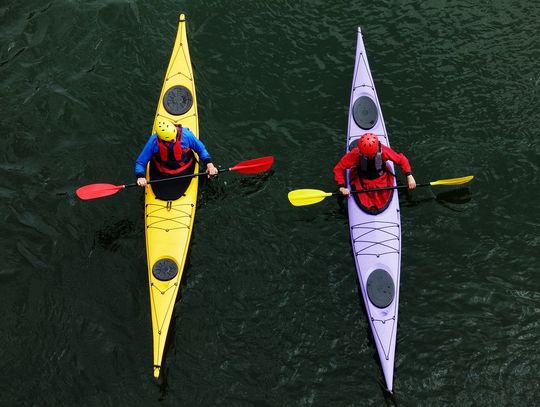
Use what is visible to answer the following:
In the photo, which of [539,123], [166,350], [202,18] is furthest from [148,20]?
[539,123]

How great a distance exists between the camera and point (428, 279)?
8867 millimetres

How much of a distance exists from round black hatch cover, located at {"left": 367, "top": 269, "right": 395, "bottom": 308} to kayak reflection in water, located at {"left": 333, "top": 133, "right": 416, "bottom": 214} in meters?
1.11

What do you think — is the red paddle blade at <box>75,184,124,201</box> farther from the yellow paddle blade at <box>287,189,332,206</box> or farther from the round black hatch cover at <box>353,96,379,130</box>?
the round black hatch cover at <box>353,96,379,130</box>

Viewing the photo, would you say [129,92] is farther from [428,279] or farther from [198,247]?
[428,279]

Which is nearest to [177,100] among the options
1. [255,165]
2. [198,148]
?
[198,148]

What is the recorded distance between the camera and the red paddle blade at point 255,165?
31.6 feet

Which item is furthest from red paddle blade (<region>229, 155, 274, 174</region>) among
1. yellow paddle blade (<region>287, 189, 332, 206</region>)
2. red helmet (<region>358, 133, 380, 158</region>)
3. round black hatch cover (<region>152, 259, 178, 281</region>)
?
round black hatch cover (<region>152, 259, 178, 281</region>)

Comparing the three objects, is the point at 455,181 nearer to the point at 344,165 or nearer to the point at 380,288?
the point at 344,165

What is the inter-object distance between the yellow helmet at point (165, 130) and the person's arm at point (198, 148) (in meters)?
0.35

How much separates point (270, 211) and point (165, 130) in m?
2.33

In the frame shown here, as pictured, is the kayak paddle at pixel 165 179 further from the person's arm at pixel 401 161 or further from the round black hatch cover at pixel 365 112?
the person's arm at pixel 401 161

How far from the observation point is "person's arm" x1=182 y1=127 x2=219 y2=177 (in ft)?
30.3

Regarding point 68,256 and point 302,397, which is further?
point 68,256

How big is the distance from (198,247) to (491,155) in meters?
5.56
